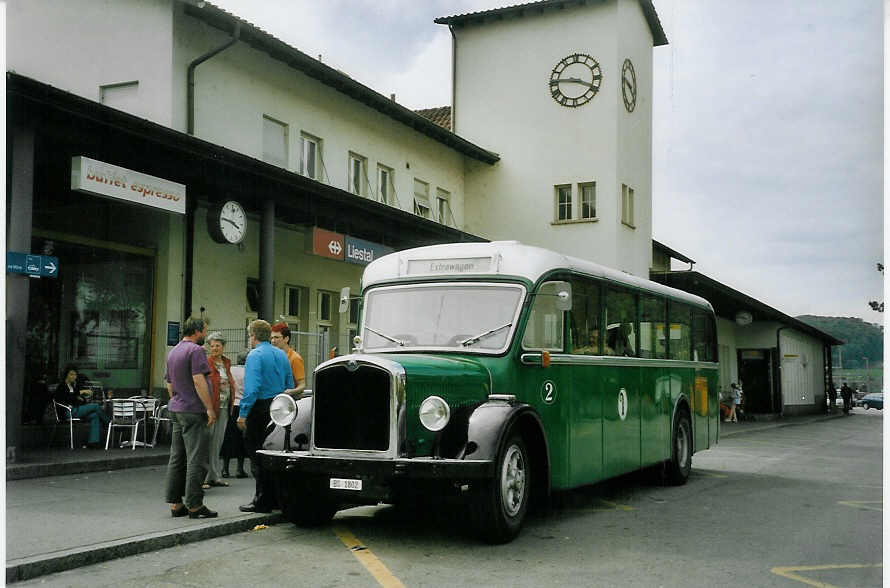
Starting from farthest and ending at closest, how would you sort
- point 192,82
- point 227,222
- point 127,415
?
point 192,82 → point 227,222 → point 127,415

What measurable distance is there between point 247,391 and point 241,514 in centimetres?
119

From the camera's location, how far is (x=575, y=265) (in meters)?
9.99

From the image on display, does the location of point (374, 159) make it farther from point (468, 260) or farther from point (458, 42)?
point (468, 260)

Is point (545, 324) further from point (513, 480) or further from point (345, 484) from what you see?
point (345, 484)

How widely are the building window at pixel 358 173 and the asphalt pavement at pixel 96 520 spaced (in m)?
13.5

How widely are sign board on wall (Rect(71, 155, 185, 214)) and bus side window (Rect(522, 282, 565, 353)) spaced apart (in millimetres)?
6296

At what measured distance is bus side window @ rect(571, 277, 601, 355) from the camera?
981 centimetres

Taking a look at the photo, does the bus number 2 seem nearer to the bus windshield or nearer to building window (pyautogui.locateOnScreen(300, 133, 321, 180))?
the bus windshield

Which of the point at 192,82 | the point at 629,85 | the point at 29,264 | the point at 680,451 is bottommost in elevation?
the point at 680,451

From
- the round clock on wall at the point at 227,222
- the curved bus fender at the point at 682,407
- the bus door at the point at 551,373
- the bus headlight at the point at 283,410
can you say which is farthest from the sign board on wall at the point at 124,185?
the curved bus fender at the point at 682,407

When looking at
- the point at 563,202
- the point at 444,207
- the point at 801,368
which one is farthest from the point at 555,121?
the point at 801,368

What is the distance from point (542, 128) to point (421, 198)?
5455 millimetres

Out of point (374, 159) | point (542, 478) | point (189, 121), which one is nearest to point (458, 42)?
point (374, 159)

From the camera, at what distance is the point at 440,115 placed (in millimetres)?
35000
